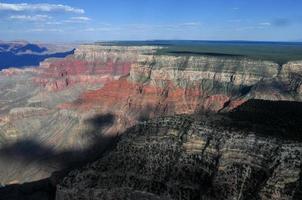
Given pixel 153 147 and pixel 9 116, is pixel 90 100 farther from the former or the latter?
pixel 153 147

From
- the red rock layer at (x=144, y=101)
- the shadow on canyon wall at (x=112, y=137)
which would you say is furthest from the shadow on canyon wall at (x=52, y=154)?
the red rock layer at (x=144, y=101)

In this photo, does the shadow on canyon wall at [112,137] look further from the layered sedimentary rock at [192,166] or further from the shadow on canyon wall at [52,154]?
the layered sedimentary rock at [192,166]

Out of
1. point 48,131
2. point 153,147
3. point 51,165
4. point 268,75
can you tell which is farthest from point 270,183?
point 48,131

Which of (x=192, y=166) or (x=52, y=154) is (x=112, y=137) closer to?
(x=52, y=154)

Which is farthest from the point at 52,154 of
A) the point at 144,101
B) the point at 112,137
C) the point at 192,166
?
the point at 192,166

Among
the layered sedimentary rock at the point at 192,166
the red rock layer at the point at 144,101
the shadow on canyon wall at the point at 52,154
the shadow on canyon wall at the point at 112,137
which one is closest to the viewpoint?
the layered sedimentary rock at the point at 192,166

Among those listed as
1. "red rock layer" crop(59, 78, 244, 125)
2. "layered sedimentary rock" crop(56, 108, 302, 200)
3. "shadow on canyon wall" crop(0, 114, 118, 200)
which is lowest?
"shadow on canyon wall" crop(0, 114, 118, 200)

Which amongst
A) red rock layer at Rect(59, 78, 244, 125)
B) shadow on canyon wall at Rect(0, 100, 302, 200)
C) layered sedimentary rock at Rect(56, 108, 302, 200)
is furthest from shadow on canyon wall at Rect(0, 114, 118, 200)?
layered sedimentary rock at Rect(56, 108, 302, 200)

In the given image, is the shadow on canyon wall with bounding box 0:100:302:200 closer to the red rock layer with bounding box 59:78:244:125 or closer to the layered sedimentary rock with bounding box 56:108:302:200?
the layered sedimentary rock with bounding box 56:108:302:200
